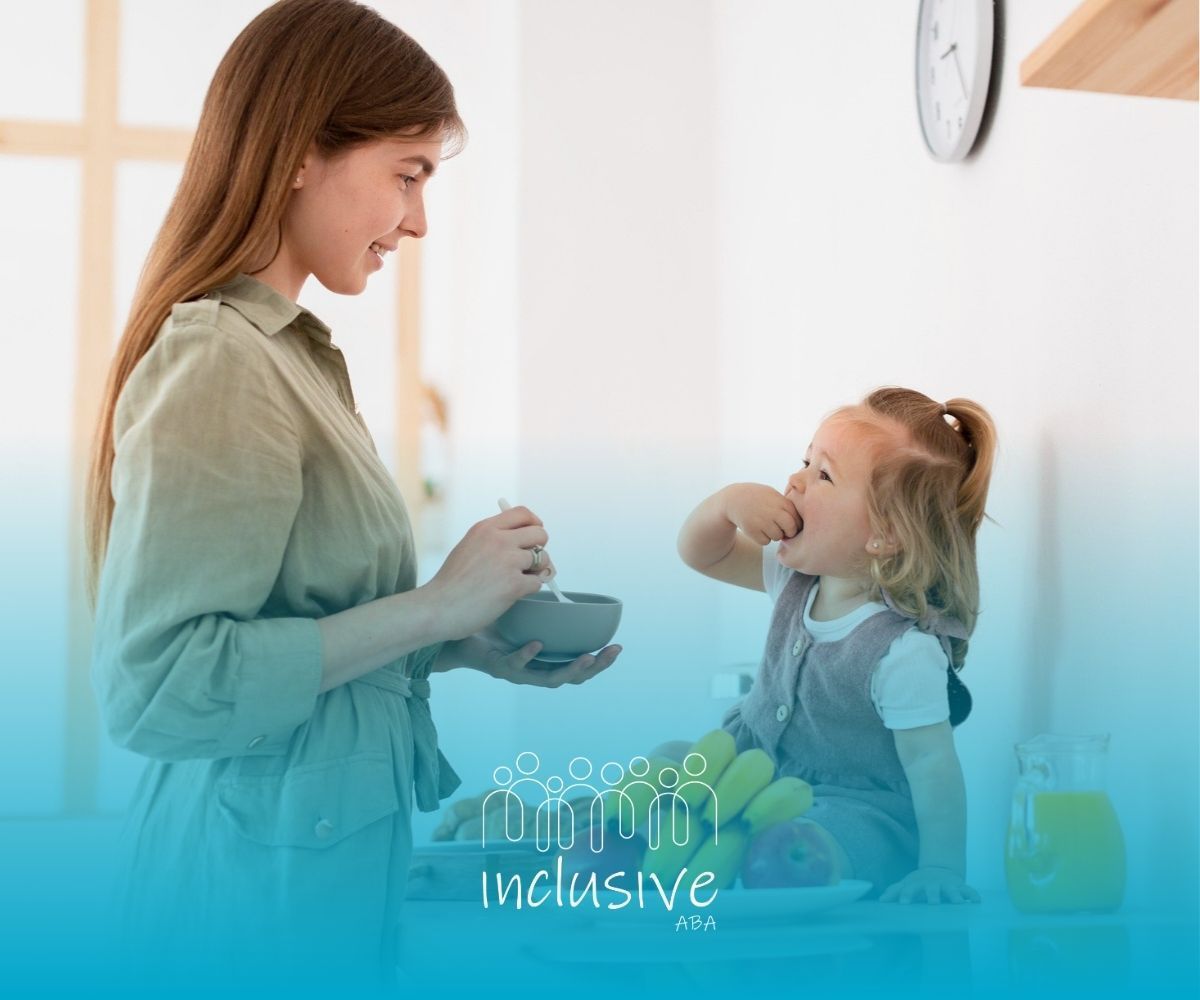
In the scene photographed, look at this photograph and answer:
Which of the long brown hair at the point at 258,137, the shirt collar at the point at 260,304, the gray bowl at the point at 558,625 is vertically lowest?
the gray bowl at the point at 558,625

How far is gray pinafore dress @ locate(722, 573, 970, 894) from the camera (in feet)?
2.99

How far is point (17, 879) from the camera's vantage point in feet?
8.89

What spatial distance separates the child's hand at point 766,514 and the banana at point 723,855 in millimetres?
246

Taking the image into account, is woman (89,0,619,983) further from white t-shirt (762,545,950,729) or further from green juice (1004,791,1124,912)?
green juice (1004,791,1124,912)

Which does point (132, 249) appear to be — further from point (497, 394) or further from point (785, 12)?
point (785, 12)

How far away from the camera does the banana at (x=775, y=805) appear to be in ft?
2.86

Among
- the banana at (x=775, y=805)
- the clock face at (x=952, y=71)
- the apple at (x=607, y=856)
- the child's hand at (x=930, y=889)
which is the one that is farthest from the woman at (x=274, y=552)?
the clock face at (x=952, y=71)

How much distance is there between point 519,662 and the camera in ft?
3.10

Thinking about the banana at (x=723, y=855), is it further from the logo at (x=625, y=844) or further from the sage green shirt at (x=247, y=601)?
the sage green shirt at (x=247, y=601)

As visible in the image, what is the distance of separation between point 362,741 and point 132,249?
2258 millimetres

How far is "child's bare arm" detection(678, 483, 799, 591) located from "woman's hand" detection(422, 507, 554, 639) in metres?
0.23

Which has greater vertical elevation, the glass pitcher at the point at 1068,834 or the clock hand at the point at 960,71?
the clock hand at the point at 960,71
